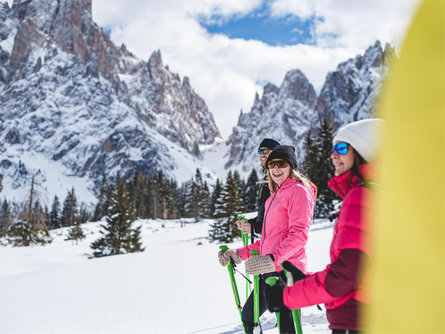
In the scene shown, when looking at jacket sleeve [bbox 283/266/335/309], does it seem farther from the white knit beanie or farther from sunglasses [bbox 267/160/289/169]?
sunglasses [bbox 267/160/289/169]

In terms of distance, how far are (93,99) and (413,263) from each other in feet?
567

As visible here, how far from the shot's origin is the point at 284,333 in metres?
1.98

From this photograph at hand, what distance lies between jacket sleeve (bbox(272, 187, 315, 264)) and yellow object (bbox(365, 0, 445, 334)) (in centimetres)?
199

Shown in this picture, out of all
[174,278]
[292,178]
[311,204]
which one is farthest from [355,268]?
[174,278]

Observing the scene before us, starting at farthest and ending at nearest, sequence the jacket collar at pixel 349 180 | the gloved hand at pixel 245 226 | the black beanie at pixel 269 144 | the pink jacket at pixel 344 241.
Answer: the black beanie at pixel 269 144, the gloved hand at pixel 245 226, the jacket collar at pixel 349 180, the pink jacket at pixel 344 241

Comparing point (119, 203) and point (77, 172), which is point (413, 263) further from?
point (77, 172)

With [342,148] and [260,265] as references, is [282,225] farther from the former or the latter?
[342,148]

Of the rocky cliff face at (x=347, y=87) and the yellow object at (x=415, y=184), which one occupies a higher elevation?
the rocky cliff face at (x=347, y=87)

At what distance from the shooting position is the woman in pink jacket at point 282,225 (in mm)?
2408

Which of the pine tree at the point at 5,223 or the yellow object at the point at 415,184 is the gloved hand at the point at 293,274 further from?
the pine tree at the point at 5,223

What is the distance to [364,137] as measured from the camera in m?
1.63

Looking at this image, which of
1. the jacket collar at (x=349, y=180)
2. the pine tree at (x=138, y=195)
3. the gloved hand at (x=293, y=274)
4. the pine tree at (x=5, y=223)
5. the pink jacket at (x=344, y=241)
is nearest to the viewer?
the pink jacket at (x=344, y=241)

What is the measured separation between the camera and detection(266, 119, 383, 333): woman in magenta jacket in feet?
4.66

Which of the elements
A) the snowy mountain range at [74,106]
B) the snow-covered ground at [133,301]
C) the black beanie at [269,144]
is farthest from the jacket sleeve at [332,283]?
the snowy mountain range at [74,106]
